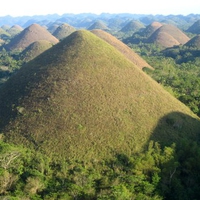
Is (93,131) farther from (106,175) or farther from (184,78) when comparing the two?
(184,78)

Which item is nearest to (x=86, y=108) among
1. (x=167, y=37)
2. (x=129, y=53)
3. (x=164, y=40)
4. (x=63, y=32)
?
(x=129, y=53)

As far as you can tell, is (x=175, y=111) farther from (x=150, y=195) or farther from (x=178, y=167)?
(x=150, y=195)

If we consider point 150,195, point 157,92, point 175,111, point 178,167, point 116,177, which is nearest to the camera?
point 150,195

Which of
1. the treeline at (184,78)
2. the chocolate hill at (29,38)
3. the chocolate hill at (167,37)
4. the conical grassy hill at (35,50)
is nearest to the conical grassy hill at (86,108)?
the treeline at (184,78)

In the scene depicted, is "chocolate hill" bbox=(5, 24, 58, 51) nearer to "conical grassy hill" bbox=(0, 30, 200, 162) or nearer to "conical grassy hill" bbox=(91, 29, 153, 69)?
"conical grassy hill" bbox=(91, 29, 153, 69)

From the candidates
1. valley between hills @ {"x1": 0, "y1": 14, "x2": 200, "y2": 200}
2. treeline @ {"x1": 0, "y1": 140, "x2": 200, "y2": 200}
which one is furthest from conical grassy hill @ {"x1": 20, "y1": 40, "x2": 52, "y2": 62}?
treeline @ {"x1": 0, "y1": 140, "x2": 200, "y2": 200}

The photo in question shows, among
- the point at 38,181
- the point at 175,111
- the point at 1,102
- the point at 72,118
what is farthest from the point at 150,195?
the point at 1,102

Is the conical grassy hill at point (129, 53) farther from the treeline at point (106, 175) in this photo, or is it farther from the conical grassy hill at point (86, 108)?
the treeline at point (106, 175)
